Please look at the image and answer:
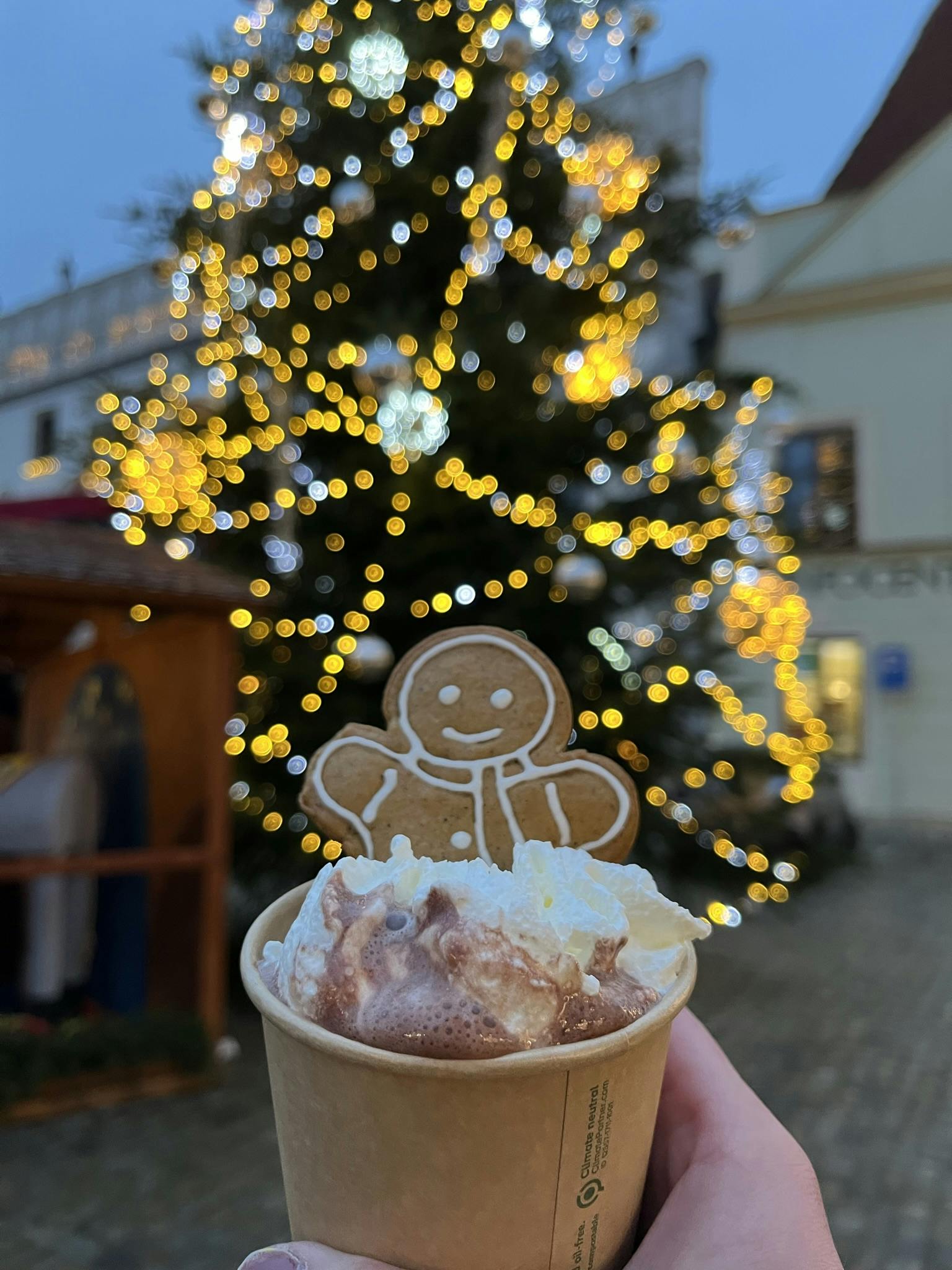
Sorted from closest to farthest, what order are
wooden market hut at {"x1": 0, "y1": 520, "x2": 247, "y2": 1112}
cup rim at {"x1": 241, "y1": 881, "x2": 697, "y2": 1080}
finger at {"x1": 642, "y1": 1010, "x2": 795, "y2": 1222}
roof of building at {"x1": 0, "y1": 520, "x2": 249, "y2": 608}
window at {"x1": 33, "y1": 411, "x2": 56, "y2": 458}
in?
cup rim at {"x1": 241, "y1": 881, "x2": 697, "y2": 1080} → finger at {"x1": 642, "y1": 1010, "x2": 795, "y2": 1222} → roof of building at {"x1": 0, "y1": 520, "x2": 249, "y2": 608} → wooden market hut at {"x1": 0, "y1": 520, "x2": 247, "y2": 1112} → window at {"x1": 33, "y1": 411, "x2": 56, "y2": 458}

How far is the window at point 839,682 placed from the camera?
36.4 ft

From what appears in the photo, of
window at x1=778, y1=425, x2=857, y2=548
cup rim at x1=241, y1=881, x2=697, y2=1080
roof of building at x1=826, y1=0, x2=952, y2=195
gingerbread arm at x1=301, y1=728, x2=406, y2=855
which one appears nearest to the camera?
cup rim at x1=241, y1=881, x2=697, y2=1080

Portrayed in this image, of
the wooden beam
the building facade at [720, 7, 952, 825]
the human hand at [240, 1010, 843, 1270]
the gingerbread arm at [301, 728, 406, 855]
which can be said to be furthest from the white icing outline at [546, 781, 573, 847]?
the building facade at [720, 7, 952, 825]

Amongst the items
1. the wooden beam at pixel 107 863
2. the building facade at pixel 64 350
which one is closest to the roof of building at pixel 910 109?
the building facade at pixel 64 350

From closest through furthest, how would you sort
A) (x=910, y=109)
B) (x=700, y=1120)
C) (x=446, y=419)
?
(x=700, y=1120), (x=446, y=419), (x=910, y=109)

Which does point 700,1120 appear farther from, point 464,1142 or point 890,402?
point 890,402

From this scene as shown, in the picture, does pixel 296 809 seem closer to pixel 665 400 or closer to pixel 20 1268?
pixel 20 1268

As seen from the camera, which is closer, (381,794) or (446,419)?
(381,794)

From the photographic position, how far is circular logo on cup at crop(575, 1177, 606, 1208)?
3.22 feet

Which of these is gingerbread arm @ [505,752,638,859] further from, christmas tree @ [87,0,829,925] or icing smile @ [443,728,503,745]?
christmas tree @ [87,0,829,925]

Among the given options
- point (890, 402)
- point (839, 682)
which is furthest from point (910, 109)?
point (839, 682)

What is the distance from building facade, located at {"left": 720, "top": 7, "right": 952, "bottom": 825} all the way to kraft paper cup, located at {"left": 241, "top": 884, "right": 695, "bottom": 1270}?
1037 centimetres

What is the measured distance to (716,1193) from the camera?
3.53 feet

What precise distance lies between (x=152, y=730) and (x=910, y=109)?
13.4m
